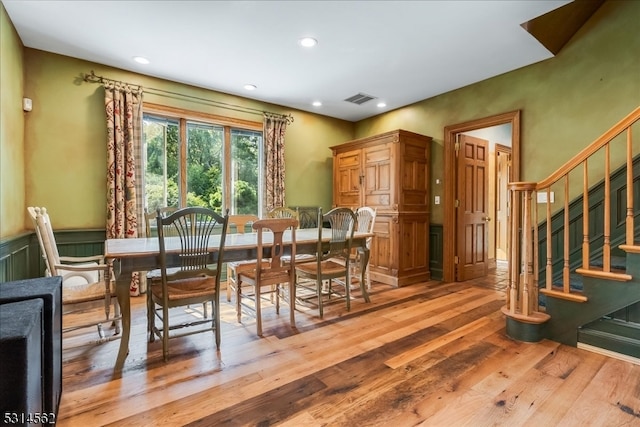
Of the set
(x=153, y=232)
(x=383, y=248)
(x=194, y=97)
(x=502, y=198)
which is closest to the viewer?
(x=153, y=232)

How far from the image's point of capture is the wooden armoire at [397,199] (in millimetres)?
4242

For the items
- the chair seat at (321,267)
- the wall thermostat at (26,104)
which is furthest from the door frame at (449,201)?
the wall thermostat at (26,104)

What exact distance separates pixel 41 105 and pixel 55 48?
0.59 metres

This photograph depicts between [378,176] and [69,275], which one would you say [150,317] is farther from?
[378,176]

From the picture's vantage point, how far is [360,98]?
4.58 meters

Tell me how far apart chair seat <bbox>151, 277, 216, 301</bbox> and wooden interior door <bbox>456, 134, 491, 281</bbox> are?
136 inches

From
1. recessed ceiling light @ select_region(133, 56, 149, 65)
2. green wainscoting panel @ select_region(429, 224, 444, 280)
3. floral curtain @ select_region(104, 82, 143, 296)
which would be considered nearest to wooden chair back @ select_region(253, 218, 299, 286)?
floral curtain @ select_region(104, 82, 143, 296)

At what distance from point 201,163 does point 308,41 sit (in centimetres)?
224

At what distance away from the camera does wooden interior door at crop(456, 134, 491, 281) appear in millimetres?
4418

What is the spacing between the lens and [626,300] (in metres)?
2.15

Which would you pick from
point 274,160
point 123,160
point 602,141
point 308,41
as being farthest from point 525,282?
point 123,160

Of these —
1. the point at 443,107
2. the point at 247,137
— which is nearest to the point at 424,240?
the point at 443,107

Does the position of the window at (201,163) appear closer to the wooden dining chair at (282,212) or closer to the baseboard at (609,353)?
Answer: the wooden dining chair at (282,212)

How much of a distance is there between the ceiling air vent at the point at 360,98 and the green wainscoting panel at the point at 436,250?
2.08m
